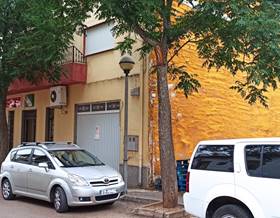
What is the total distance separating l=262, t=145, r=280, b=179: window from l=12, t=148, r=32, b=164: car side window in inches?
289

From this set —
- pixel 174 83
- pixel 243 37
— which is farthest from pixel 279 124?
pixel 243 37

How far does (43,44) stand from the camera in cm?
1309

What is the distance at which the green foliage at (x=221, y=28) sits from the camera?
9078 millimetres

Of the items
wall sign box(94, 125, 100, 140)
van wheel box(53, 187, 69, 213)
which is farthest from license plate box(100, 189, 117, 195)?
wall sign box(94, 125, 100, 140)

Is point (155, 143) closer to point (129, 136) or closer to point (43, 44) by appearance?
point (129, 136)

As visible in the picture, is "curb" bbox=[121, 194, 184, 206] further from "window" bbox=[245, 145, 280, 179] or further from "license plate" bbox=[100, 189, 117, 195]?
"window" bbox=[245, 145, 280, 179]

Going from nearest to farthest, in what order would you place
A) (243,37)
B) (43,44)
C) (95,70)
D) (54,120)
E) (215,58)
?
(243,37) → (215,58) → (43,44) → (95,70) → (54,120)

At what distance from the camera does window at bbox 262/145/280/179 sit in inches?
262

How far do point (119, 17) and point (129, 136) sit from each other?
5.78 m

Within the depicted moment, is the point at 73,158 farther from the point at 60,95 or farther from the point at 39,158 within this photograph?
the point at 60,95

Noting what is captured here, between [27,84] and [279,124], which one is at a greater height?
[27,84]

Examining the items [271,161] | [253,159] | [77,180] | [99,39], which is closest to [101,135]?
[99,39]

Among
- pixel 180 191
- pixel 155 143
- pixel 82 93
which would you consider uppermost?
pixel 82 93

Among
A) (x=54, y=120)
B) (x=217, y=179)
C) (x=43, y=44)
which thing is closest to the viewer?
(x=217, y=179)
